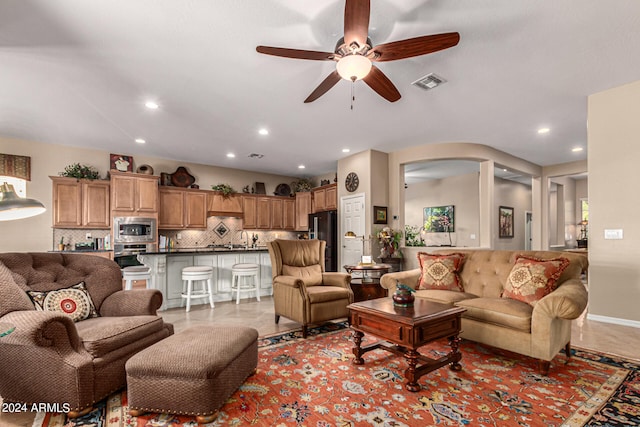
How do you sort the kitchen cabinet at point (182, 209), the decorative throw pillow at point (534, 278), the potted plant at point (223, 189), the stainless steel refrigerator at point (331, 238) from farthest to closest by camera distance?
the potted plant at point (223, 189) → the stainless steel refrigerator at point (331, 238) → the kitchen cabinet at point (182, 209) → the decorative throw pillow at point (534, 278)

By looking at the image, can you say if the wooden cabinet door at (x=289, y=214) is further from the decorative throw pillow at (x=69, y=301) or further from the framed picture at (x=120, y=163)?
the decorative throw pillow at (x=69, y=301)

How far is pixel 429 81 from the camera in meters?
3.51

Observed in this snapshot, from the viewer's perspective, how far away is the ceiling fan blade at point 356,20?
6.48 feet

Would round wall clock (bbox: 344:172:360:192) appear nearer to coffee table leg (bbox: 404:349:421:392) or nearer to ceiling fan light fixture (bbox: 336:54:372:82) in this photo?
ceiling fan light fixture (bbox: 336:54:372:82)

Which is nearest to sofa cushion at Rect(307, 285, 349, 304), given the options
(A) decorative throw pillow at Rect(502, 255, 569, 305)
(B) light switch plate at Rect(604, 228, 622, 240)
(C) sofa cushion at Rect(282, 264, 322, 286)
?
(C) sofa cushion at Rect(282, 264, 322, 286)

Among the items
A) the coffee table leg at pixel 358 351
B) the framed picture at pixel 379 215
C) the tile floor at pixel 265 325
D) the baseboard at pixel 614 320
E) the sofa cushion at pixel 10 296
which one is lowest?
the tile floor at pixel 265 325

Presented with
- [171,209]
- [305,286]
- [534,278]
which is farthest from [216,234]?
[534,278]

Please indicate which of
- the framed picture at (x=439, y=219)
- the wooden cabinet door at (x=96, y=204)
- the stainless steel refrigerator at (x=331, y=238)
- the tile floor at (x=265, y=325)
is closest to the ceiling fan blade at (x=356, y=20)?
the tile floor at (x=265, y=325)

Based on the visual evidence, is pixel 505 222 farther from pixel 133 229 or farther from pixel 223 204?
Answer: pixel 133 229

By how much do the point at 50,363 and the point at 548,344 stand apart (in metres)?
3.46

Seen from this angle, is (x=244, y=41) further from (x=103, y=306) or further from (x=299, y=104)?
(x=103, y=306)

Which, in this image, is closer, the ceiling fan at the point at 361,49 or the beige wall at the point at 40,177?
the ceiling fan at the point at 361,49

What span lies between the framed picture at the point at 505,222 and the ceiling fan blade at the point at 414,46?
7812mm

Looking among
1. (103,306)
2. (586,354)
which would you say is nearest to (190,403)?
(103,306)
